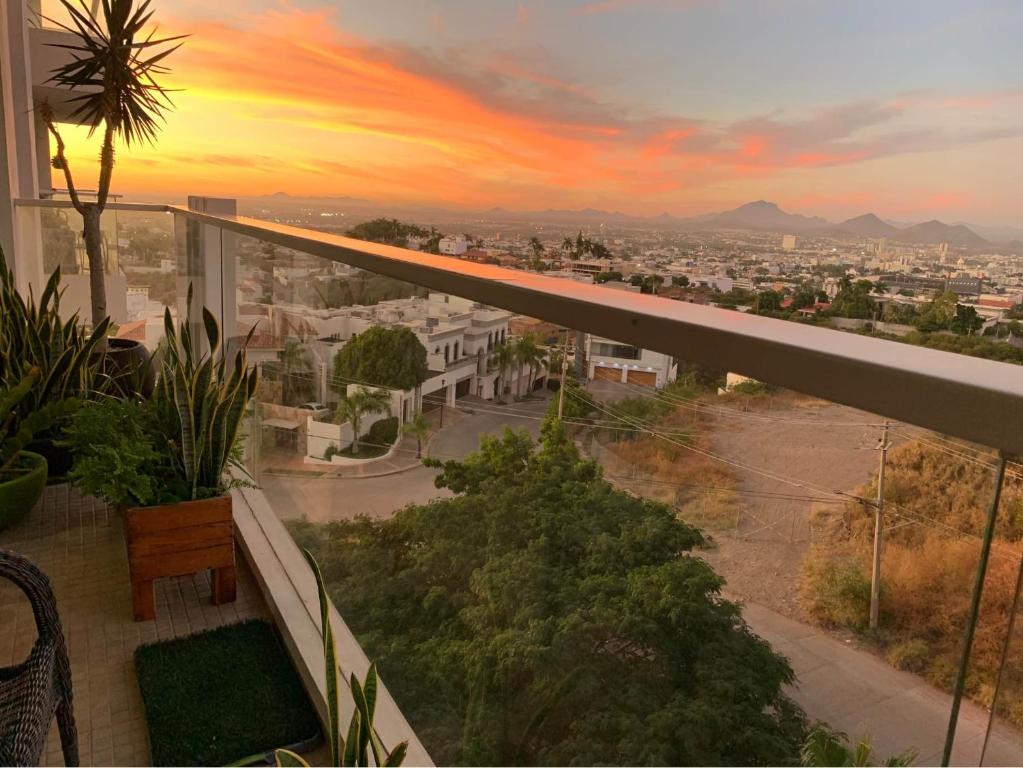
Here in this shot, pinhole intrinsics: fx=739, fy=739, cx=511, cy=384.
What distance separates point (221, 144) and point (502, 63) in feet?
57.9

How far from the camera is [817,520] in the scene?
526mm

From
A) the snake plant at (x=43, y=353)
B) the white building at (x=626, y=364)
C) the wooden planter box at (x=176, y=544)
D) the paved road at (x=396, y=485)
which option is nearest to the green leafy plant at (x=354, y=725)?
the paved road at (x=396, y=485)

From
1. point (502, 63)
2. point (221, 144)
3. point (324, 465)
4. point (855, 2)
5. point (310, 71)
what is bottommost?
point (324, 465)

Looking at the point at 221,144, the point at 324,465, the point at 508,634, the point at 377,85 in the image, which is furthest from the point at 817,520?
the point at 377,85

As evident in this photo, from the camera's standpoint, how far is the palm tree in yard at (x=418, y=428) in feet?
4.17

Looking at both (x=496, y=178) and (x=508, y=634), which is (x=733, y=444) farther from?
(x=496, y=178)

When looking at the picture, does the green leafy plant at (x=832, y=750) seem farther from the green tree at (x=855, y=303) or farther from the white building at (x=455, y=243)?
the white building at (x=455, y=243)

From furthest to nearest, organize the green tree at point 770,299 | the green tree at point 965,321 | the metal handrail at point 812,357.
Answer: the green tree at point 770,299
the green tree at point 965,321
the metal handrail at point 812,357

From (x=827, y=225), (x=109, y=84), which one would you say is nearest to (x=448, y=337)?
(x=109, y=84)

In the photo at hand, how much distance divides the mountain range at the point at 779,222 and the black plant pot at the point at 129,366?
22558 mm

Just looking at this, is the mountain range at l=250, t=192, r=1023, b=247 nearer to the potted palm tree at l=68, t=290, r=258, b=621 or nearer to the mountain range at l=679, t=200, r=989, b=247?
the mountain range at l=679, t=200, r=989, b=247

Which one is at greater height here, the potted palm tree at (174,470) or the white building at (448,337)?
the white building at (448,337)

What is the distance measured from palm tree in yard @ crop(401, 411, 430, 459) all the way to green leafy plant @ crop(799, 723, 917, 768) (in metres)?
0.80

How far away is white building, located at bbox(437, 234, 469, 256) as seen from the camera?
19.1 m
